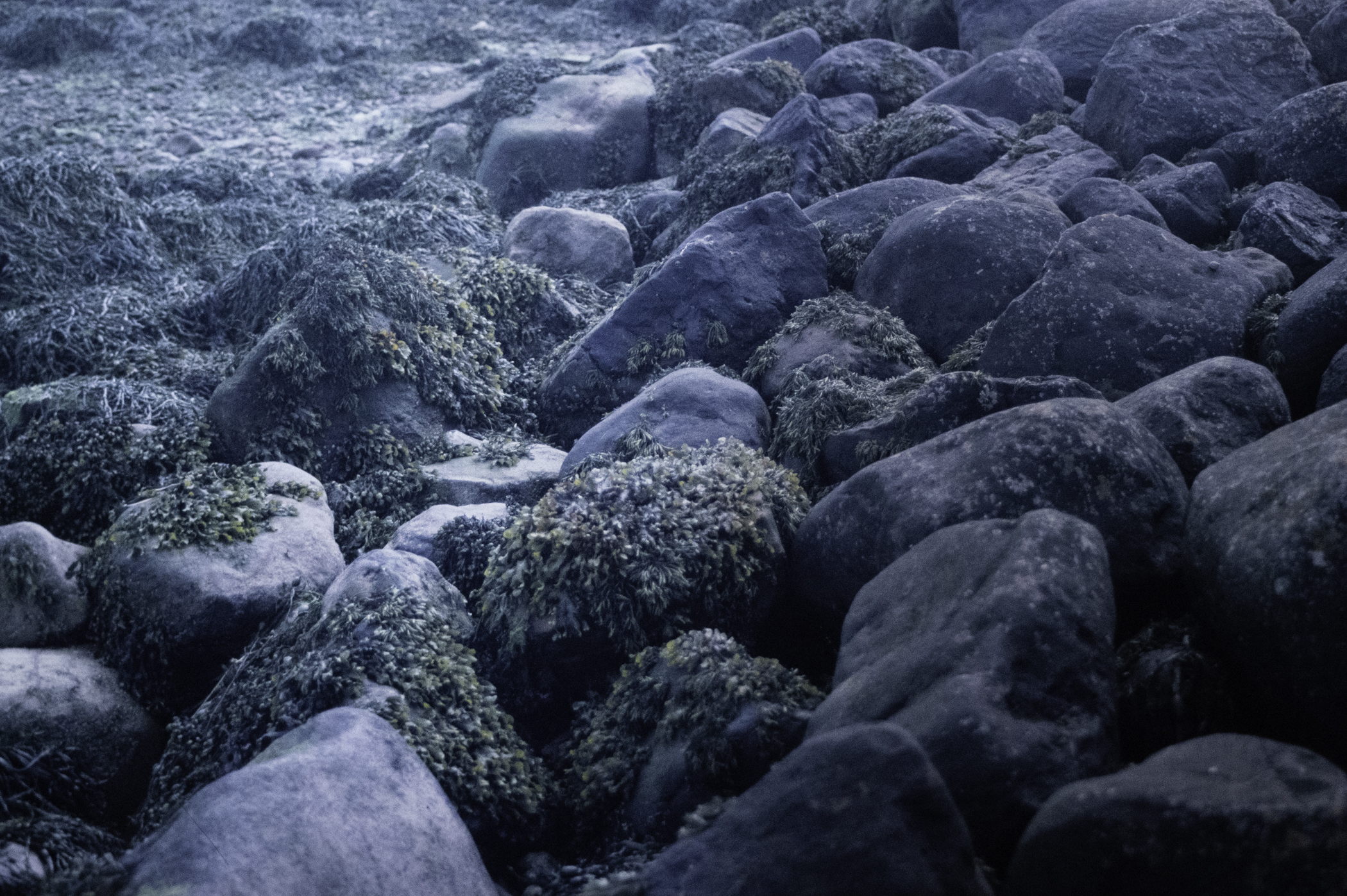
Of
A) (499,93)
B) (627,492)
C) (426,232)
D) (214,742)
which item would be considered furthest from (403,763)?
(499,93)

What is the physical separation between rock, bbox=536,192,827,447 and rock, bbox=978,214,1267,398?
2.46 meters

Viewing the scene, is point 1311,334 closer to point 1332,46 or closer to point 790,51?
point 1332,46

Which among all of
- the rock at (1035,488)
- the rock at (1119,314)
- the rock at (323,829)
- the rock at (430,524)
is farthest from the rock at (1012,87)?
the rock at (323,829)

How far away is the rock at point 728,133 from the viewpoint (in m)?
11.5

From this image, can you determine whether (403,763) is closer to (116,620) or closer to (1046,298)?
(116,620)

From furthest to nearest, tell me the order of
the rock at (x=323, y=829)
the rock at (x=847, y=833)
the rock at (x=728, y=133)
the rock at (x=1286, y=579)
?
the rock at (x=728, y=133) < the rock at (x=323, y=829) < the rock at (x=1286, y=579) < the rock at (x=847, y=833)

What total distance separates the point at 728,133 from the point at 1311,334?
7.70 metres

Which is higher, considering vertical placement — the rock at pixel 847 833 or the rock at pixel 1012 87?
the rock at pixel 1012 87

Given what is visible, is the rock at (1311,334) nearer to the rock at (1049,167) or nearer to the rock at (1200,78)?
the rock at (1049,167)

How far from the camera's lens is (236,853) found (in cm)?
331

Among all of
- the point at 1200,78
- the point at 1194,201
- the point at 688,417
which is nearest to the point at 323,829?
the point at 688,417

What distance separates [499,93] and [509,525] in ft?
33.6

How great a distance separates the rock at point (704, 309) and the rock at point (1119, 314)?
8.07 ft

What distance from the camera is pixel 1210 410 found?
15.9ft
